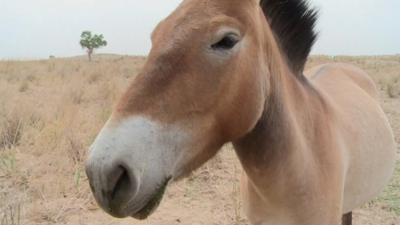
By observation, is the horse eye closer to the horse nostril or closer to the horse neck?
the horse neck

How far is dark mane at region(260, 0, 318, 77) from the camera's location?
2211 mm

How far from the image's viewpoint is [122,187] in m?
1.29

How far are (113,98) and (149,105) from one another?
873 cm

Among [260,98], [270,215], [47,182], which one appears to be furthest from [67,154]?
[260,98]

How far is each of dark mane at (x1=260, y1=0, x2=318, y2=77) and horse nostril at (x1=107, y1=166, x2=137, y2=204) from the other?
1311 millimetres

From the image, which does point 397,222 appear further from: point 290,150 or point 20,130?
point 20,130

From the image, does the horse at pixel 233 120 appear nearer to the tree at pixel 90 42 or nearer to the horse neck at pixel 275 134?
the horse neck at pixel 275 134

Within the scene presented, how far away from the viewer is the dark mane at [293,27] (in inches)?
87.0

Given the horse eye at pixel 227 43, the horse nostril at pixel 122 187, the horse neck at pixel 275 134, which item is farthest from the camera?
the horse neck at pixel 275 134

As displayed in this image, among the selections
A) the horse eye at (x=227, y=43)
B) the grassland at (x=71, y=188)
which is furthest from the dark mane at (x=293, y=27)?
the grassland at (x=71, y=188)

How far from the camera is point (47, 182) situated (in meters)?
4.53

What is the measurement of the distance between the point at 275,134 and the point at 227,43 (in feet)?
1.97

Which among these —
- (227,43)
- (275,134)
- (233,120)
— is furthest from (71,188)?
(227,43)

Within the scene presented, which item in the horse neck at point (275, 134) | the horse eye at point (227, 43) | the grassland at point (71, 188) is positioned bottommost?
the grassland at point (71, 188)
